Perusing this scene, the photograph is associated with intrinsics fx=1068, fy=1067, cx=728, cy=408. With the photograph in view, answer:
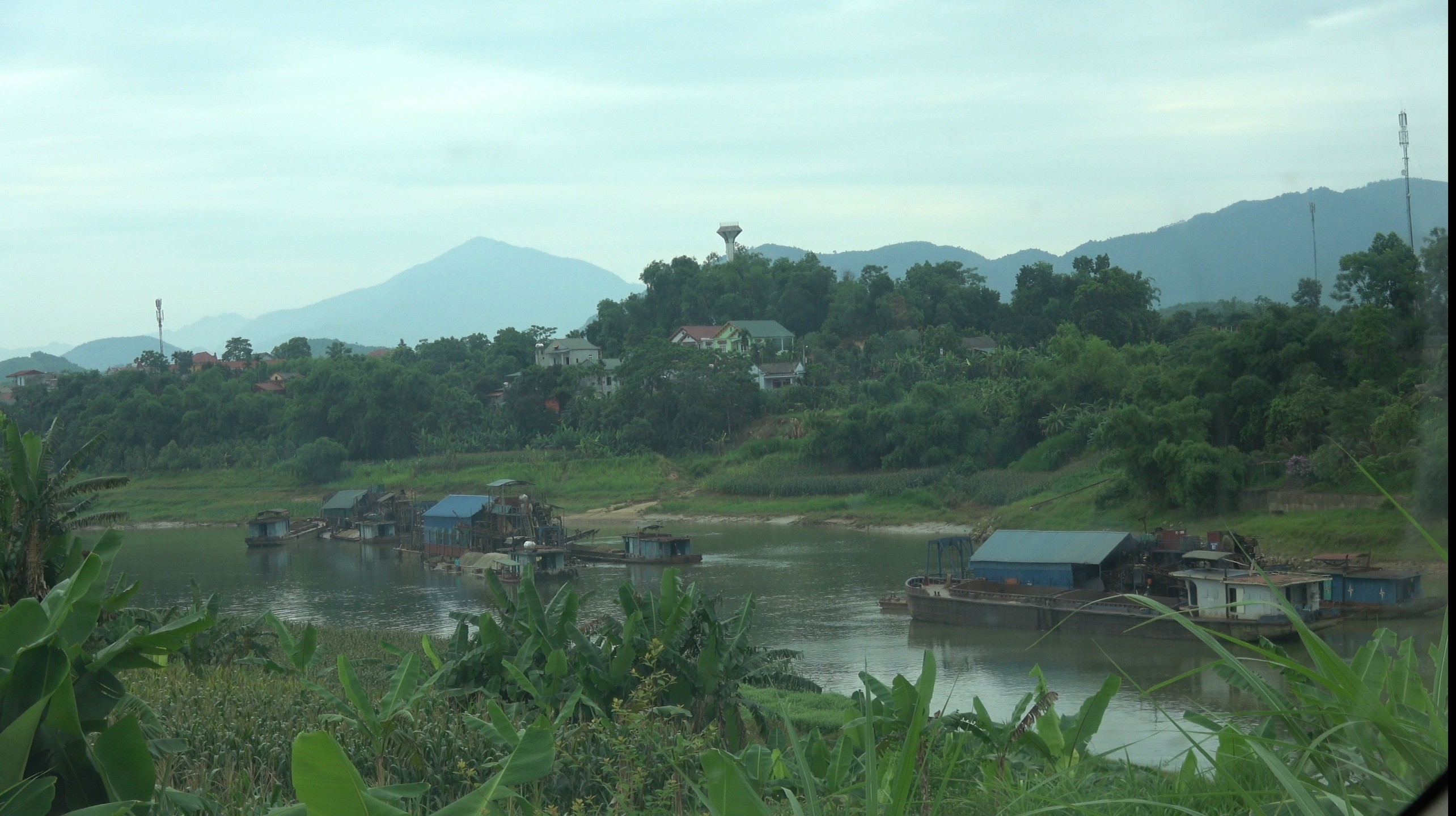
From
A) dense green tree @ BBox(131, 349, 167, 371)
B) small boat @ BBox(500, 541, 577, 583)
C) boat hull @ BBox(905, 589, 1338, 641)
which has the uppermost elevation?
dense green tree @ BBox(131, 349, 167, 371)

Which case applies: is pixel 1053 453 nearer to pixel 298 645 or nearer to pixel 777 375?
pixel 777 375

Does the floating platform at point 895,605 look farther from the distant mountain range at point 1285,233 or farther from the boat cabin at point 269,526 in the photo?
the boat cabin at point 269,526

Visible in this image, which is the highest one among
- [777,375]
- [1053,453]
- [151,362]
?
[151,362]

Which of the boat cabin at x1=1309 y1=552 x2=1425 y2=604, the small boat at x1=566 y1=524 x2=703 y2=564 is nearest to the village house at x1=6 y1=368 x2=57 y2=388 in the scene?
the small boat at x1=566 y1=524 x2=703 y2=564

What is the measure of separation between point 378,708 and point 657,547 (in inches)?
772

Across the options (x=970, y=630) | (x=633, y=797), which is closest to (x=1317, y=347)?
(x=970, y=630)

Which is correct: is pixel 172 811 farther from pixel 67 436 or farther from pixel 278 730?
pixel 67 436

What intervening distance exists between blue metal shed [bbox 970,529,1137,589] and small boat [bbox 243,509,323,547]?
2133 centimetres

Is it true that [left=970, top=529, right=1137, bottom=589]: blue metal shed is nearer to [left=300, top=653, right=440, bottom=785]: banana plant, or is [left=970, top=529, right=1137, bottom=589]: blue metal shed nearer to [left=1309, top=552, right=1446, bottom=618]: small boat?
[left=1309, top=552, right=1446, bottom=618]: small boat

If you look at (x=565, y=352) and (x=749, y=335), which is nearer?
(x=749, y=335)

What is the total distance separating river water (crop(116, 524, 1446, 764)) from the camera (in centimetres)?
1137

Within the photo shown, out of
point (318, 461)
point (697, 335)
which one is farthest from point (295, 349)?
point (697, 335)

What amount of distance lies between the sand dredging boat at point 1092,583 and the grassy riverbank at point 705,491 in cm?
390

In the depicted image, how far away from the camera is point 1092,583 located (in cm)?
1745
